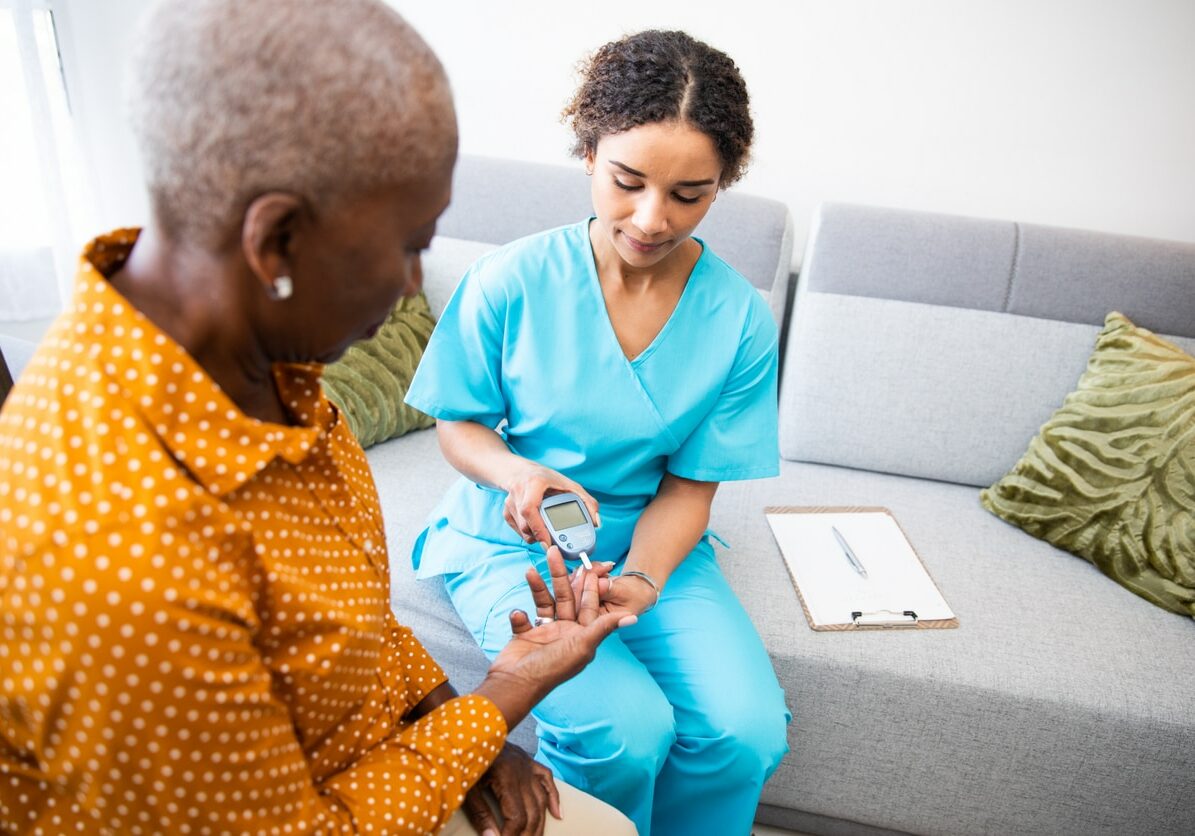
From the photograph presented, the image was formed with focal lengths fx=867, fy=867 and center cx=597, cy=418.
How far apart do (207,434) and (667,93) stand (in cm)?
77

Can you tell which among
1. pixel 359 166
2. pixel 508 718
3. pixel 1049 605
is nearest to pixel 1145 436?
pixel 1049 605

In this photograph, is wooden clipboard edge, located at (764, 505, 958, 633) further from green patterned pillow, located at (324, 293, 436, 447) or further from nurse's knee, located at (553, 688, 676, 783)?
green patterned pillow, located at (324, 293, 436, 447)

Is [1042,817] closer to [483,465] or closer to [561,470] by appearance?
[561,470]

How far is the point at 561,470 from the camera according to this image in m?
1.30

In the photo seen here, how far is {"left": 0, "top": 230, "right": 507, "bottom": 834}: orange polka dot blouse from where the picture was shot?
530 mm

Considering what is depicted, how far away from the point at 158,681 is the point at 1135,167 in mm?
2202

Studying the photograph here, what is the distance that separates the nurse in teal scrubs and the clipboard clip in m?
0.23

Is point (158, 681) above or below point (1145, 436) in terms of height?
above

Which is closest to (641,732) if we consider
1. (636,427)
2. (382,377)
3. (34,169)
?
(636,427)

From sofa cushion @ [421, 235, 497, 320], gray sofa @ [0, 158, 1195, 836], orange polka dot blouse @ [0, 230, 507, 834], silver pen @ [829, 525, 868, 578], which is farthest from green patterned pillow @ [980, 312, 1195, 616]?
orange polka dot blouse @ [0, 230, 507, 834]

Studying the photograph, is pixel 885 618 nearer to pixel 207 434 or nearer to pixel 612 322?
pixel 612 322

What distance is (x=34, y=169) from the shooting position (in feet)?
6.91

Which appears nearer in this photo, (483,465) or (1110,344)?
(483,465)

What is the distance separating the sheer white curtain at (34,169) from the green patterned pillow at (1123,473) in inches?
90.2
